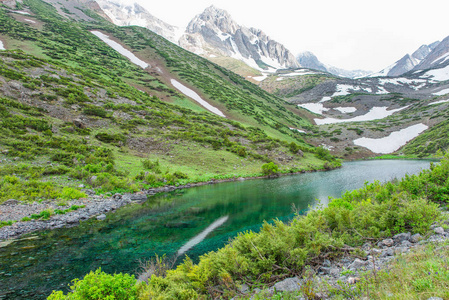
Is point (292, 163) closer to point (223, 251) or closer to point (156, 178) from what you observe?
point (156, 178)

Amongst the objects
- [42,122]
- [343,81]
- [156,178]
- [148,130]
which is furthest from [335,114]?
[42,122]

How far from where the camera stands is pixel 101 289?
209 inches

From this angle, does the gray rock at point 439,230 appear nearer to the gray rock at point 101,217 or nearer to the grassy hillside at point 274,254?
the grassy hillside at point 274,254

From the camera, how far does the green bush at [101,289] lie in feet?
17.3

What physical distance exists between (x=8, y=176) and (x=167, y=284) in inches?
757

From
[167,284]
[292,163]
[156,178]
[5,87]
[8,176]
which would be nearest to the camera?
[167,284]

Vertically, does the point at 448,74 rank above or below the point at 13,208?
above

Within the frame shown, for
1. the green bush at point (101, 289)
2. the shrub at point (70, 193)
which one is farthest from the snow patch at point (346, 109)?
the green bush at point (101, 289)

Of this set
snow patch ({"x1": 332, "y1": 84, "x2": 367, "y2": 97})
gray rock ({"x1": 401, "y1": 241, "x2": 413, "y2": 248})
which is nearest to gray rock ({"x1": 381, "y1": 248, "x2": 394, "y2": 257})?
gray rock ({"x1": 401, "y1": 241, "x2": 413, "y2": 248})

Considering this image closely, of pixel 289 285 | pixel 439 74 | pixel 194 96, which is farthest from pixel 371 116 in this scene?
pixel 289 285

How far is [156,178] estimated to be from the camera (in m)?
26.2

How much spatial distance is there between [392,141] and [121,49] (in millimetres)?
112625

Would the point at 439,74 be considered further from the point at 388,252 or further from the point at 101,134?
the point at 388,252

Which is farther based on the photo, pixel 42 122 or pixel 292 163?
pixel 292 163
